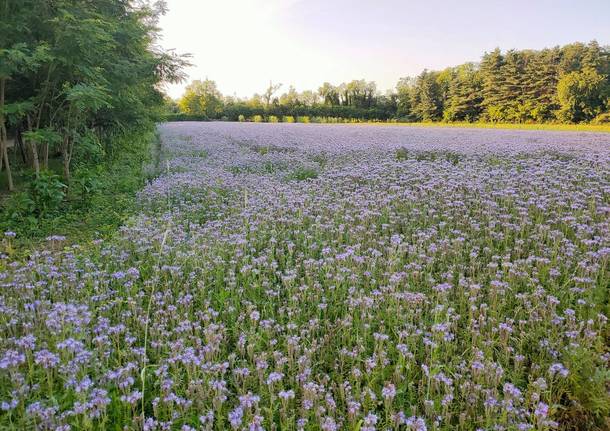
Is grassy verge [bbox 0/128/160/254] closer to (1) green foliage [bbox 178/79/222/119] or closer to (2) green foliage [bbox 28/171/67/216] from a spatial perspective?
(2) green foliage [bbox 28/171/67/216]

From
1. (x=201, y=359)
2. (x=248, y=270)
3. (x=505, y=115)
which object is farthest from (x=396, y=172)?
(x=505, y=115)

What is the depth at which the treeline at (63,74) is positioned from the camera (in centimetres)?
657

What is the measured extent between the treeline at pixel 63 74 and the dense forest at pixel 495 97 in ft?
137

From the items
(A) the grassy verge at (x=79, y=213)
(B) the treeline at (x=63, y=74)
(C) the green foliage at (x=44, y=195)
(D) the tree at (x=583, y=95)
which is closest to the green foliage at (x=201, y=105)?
(D) the tree at (x=583, y=95)

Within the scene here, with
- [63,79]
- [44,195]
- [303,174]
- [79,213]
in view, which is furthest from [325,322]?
[63,79]

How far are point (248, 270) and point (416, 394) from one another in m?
2.04

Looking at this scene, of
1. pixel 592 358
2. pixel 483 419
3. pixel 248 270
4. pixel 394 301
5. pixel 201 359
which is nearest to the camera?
pixel 483 419

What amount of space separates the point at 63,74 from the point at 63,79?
0.29 metres

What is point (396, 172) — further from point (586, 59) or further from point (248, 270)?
point (586, 59)

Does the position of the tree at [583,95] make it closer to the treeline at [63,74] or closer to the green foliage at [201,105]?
the treeline at [63,74]

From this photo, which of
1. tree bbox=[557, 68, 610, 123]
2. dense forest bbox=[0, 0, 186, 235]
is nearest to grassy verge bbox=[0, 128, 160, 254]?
dense forest bbox=[0, 0, 186, 235]

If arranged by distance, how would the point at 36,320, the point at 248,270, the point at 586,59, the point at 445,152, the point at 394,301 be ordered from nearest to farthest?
the point at 36,320, the point at 394,301, the point at 248,270, the point at 445,152, the point at 586,59

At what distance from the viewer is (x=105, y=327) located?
10.1 ft

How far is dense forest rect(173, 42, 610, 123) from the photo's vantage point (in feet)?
136
